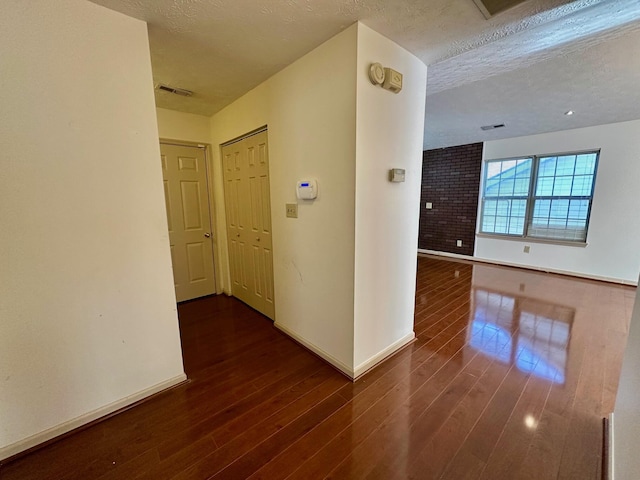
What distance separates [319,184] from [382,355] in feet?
4.78


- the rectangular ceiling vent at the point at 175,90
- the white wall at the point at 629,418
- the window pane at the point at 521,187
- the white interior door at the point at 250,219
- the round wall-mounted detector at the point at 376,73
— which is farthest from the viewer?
the window pane at the point at 521,187

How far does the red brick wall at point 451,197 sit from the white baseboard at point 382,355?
408 cm

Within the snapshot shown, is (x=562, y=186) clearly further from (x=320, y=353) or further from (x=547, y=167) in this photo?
(x=320, y=353)

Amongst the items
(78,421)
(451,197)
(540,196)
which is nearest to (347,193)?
(78,421)

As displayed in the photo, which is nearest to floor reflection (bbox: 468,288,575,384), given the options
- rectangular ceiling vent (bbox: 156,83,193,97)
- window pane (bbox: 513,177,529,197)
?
window pane (bbox: 513,177,529,197)

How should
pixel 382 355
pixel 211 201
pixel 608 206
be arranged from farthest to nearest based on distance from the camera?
pixel 608 206
pixel 211 201
pixel 382 355

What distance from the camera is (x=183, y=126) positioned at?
3143mm

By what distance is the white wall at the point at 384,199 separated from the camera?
1779mm

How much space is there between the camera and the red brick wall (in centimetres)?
558

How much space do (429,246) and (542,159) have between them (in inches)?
104

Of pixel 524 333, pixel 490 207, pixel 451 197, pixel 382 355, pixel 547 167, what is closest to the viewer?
pixel 382 355

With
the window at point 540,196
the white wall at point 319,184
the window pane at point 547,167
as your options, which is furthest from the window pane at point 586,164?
the white wall at point 319,184

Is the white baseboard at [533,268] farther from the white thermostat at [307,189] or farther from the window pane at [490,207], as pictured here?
the white thermostat at [307,189]

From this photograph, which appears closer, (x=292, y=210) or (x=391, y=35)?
(x=391, y=35)
